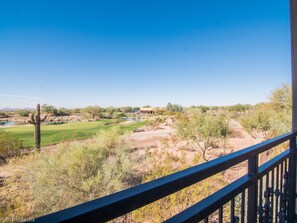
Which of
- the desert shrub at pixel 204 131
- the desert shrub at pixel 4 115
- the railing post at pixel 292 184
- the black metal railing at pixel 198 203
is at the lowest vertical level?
the desert shrub at pixel 204 131

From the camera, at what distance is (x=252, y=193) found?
864mm

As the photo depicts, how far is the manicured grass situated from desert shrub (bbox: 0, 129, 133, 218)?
4.45ft

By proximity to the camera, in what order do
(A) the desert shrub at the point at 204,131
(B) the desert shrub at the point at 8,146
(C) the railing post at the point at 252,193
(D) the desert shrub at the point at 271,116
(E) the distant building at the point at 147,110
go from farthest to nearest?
(E) the distant building at the point at 147,110
(A) the desert shrub at the point at 204,131
(D) the desert shrub at the point at 271,116
(B) the desert shrub at the point at 8,146
(C) the railing post at the point at 252,193

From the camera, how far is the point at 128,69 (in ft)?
47.2

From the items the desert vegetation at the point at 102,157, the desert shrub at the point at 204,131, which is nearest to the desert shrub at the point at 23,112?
the desert vegetation at the point at 102,157

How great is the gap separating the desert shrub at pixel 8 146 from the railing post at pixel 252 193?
329 inches

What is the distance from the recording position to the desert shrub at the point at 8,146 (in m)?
6.93

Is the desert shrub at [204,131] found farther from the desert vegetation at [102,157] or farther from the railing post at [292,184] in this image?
the railing post at [292,184]

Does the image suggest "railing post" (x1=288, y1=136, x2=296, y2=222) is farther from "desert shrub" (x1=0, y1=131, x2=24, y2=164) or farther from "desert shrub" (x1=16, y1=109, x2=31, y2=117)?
"desert shrub" (x1=0, y1=131, x2=24, y2=164)

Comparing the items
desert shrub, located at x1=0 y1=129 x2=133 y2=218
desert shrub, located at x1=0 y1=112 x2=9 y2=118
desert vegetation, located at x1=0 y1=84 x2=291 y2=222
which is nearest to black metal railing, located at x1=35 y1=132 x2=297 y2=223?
desert vegetation, located at x1=0 y1=84 x2=291 y2=222

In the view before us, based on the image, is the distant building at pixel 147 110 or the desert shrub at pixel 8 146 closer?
the desert shrub at pixel 8 146

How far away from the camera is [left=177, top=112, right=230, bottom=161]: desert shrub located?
11.9 meters

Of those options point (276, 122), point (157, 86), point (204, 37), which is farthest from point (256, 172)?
point (157, 86)

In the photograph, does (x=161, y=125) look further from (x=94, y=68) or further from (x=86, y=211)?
(x=86, y=211)
